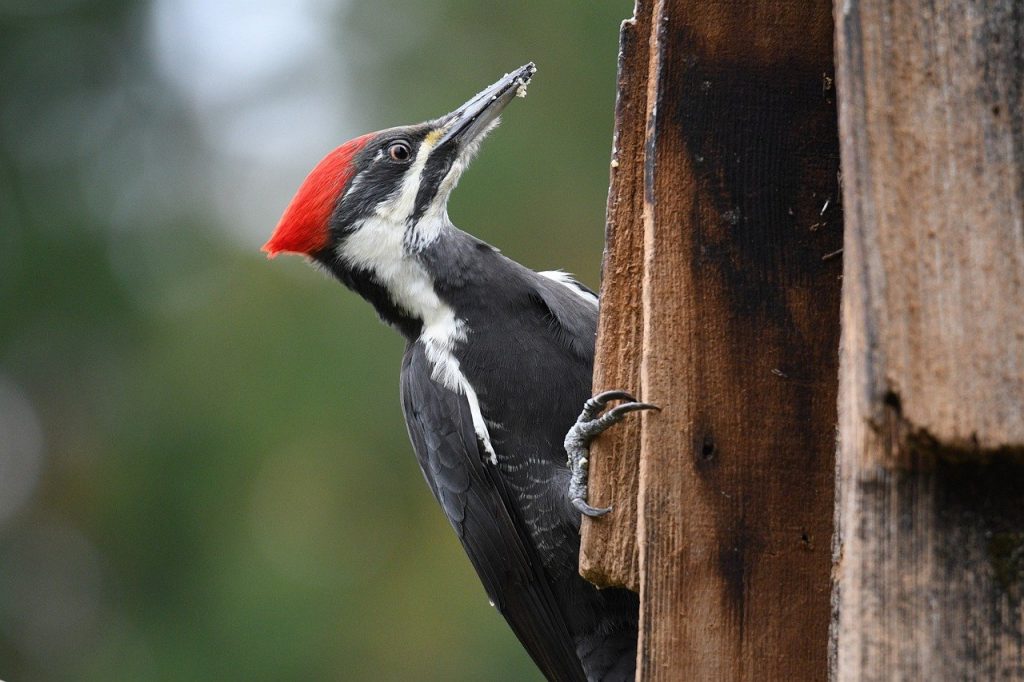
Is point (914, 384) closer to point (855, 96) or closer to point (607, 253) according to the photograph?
point (855, 96)

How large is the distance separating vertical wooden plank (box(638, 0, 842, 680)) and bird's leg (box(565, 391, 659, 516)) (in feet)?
0.47

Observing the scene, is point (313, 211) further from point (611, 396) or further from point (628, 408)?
point (628, 408)

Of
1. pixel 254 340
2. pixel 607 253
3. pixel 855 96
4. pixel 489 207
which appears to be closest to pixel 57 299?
pixel 254 340

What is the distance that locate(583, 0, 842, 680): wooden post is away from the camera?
201 centimetres

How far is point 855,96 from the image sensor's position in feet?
5.07

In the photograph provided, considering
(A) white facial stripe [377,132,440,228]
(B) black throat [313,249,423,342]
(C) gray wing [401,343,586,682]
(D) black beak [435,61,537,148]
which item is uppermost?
(D) black beak [435,61,537,148]

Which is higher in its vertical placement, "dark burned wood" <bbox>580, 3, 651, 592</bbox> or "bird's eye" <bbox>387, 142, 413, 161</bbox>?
"bird's eye" <bbox>387, 142, 413, 161</bbox>

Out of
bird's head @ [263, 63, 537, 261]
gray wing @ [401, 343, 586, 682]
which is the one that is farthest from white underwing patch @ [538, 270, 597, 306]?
gray wing @ [401, 343, 586, 682]

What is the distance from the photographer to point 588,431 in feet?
8.34

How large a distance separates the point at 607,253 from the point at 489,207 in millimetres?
4965

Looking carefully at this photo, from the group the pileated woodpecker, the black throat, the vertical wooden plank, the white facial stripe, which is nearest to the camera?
the vertical wooden plank

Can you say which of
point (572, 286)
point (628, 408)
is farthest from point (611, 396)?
point (572, 286)

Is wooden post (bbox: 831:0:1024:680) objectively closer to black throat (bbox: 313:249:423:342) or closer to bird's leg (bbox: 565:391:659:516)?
bird's leg (bbox: 565:391:659:516)

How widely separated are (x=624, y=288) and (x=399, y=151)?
65.9 inches
